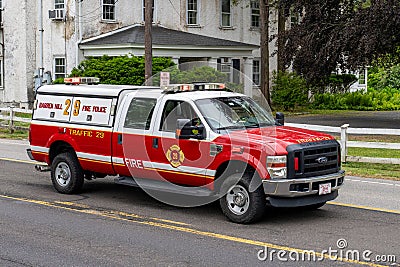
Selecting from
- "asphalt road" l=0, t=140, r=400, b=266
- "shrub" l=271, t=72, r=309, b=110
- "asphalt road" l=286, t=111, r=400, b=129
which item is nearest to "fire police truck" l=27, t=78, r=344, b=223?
"asphalt road" l=0, t=140, r=400, b=266

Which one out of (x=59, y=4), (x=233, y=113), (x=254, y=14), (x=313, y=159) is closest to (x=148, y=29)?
(x=59, y=4)

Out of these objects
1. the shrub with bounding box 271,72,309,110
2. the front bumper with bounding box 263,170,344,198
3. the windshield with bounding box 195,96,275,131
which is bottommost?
the front bumper with bounding box 263,170,344,198

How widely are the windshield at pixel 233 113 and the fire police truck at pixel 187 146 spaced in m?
0.02

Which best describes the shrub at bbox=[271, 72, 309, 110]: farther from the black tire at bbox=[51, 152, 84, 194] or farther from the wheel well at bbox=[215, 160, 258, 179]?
the wheel well at bbox=[215, 160, 258, 179]

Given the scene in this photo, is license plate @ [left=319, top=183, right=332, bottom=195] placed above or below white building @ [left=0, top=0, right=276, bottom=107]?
below

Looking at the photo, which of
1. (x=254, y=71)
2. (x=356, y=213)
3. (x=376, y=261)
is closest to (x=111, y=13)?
(x=254, y=71)

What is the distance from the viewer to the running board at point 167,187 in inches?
421

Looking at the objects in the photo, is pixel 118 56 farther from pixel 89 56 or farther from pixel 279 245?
pixel 279 245

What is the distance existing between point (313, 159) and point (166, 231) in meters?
2.38

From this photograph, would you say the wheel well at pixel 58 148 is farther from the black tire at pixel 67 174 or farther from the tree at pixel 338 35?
the tree at pixel 338 35

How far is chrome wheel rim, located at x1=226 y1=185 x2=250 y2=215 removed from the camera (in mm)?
10141

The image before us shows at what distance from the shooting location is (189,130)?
420 inches

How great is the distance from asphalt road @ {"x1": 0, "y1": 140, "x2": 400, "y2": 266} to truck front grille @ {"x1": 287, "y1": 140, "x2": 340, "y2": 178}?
0.78 m

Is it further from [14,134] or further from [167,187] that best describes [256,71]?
[167,187]
